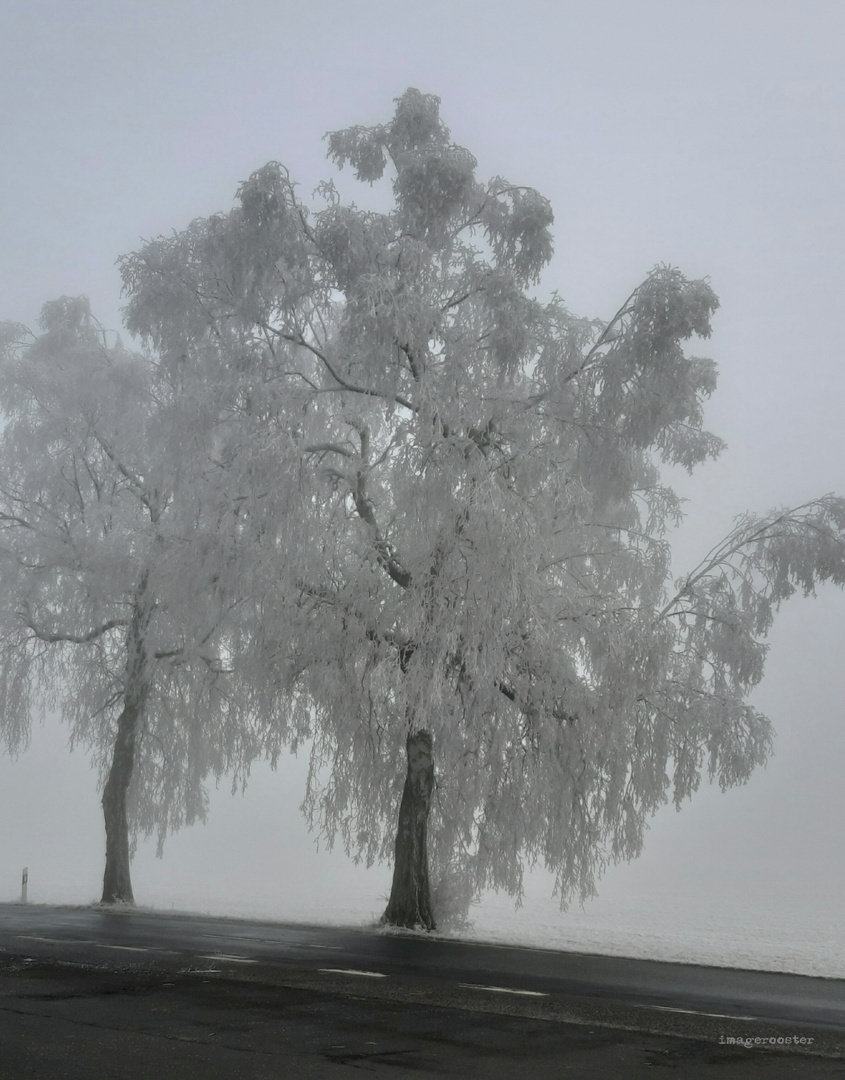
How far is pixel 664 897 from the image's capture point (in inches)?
1715

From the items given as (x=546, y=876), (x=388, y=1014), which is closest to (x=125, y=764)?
(x=388, y=1014)

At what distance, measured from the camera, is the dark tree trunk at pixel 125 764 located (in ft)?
73.5

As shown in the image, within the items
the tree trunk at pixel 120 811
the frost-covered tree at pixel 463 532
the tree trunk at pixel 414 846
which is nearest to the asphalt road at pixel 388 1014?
the tree trunk at pixel 414 846

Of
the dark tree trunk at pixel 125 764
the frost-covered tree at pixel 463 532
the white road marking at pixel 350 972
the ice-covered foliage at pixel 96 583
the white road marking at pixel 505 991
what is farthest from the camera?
the dark tree trunk at pixel 125 764

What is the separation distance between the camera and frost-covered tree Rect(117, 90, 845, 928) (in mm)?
15766

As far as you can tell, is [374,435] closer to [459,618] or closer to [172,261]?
[172,261]

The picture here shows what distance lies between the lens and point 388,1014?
26.2ft

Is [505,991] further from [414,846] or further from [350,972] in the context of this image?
[414,846]

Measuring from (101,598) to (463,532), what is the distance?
9317mm

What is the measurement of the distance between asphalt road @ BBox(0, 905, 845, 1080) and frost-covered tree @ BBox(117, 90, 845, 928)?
3830 mm

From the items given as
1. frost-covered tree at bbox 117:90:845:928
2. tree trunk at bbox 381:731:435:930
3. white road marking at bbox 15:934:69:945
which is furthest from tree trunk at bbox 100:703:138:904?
white road marking at bbox 15:934:69:945

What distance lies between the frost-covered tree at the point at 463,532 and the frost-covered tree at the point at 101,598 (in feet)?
14.8

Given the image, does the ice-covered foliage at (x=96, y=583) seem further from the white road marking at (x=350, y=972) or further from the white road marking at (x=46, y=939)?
the white road marking at (x=350, y=972)

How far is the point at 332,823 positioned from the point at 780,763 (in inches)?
5551
